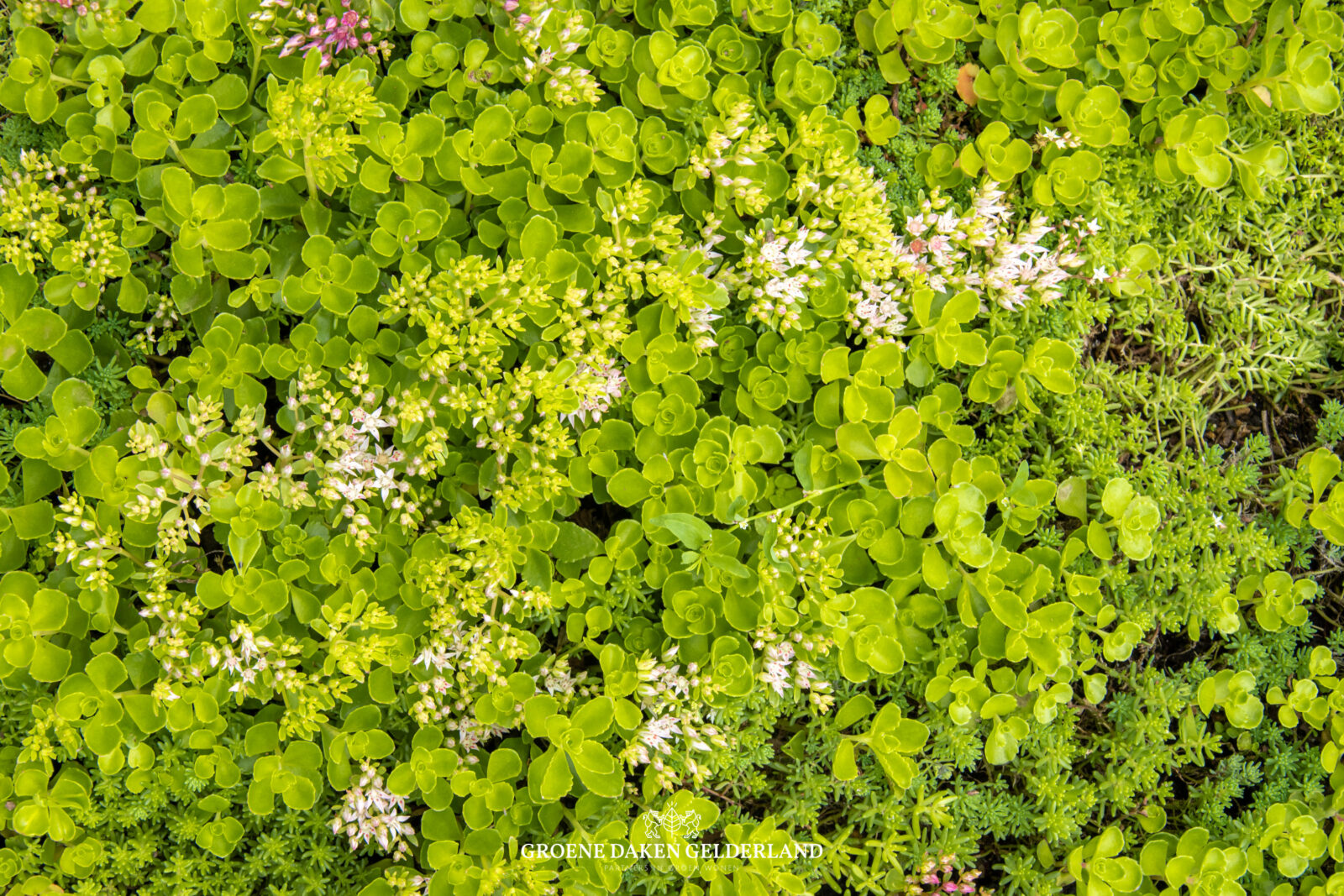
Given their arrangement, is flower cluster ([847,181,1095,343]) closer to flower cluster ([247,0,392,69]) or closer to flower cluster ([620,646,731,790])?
flower cluster ([620,646,731,790])

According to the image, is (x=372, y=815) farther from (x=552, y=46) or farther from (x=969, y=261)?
(x=969, y=261)

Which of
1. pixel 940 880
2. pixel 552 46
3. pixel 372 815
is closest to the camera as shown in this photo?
pixel 372 815

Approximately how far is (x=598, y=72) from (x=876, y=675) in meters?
2.42

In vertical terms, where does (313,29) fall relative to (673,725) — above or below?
above

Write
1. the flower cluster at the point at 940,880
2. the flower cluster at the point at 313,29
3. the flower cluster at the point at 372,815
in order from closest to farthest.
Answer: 1. the flower cluster at the point at 372,815
2. the flower cluster at the point at 313,29
3. the flower cluster at the point at 940,880

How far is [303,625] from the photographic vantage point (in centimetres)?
302

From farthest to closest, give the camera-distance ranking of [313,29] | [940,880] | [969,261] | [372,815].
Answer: [969,261] < [940,880] < [313,29] < [372,815]

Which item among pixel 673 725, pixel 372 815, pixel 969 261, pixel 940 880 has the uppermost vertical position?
pixel 969 261

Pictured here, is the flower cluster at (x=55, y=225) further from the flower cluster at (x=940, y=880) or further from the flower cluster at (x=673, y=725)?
the flower cluster at (x=940, y=880)

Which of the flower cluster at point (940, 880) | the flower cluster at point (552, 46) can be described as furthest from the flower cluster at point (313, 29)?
the flower cluster at point (940, 880)

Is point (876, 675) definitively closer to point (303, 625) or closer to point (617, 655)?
point (617, 655)

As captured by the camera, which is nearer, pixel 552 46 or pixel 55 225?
pixel 55 225

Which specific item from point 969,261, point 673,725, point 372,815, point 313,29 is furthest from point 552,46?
point 372,815

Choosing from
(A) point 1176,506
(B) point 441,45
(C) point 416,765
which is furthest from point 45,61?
(A) point 1176,506
